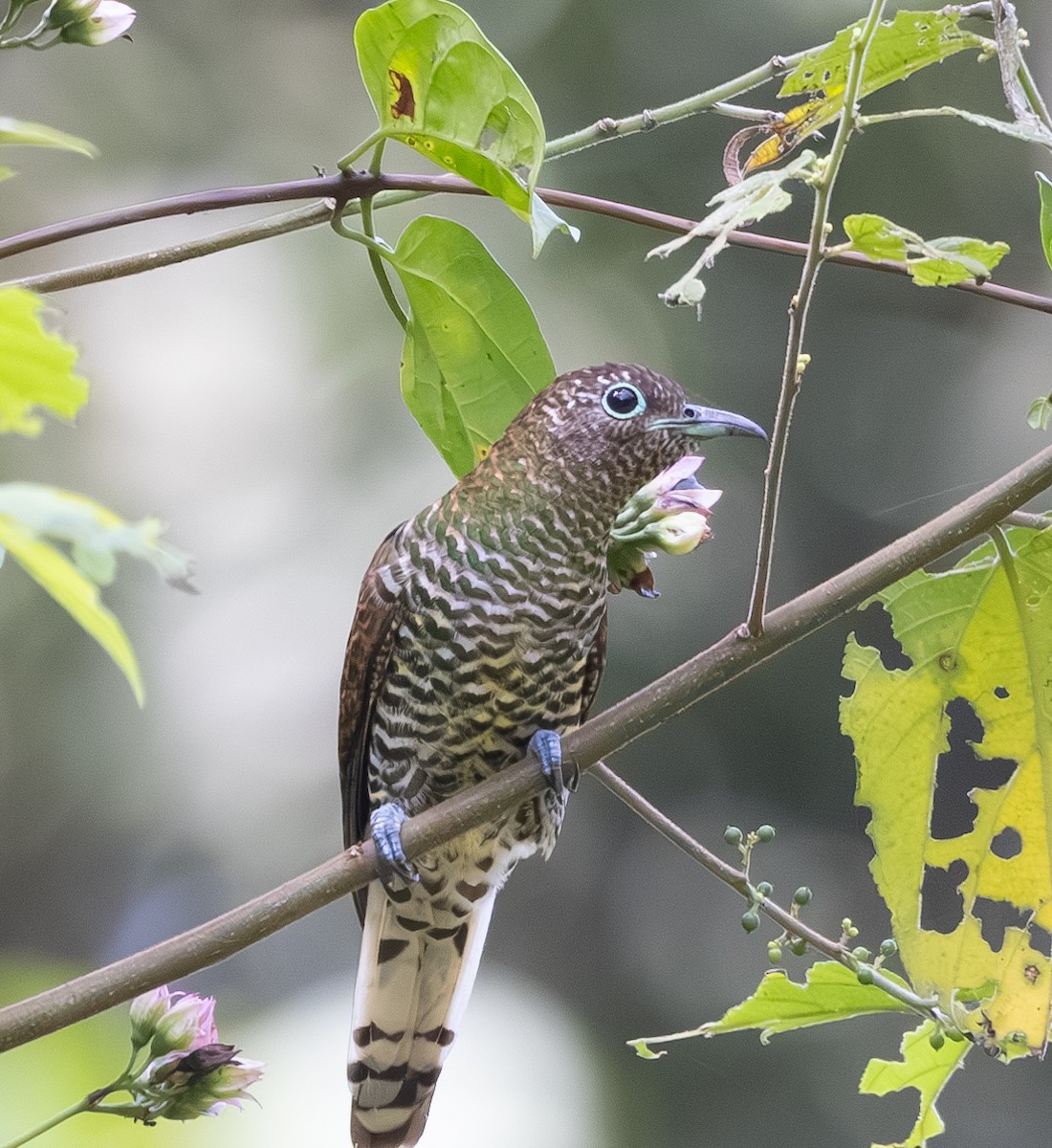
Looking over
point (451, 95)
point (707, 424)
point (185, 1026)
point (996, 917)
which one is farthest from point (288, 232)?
point (996, 917)

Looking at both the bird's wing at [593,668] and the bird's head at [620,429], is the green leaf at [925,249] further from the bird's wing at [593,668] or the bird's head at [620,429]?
the bird's wing at [593,668]

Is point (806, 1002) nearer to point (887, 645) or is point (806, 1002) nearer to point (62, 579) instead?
point (887, 645)

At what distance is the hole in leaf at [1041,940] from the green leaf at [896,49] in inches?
27.2

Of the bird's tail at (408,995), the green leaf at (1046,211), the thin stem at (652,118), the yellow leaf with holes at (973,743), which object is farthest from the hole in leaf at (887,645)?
the bird's tail at (408,995)

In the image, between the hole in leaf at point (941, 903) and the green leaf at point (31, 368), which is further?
the hole in leaf at point (941, 903)

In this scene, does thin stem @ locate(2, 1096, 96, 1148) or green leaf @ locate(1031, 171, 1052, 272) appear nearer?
thin stem @ locate(2, 1096, 96, 1148)

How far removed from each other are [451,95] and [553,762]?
0.58 meters

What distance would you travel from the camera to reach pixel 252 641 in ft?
9.18

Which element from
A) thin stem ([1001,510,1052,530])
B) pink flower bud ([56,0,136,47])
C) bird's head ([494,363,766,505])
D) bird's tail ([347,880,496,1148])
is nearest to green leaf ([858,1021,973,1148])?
thin stem ([1001,510,1052,530])

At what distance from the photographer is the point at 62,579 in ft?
1.24

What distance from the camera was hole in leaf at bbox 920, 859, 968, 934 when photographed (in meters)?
1.27

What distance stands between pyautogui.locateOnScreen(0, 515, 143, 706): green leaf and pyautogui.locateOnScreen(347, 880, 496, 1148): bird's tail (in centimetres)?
143

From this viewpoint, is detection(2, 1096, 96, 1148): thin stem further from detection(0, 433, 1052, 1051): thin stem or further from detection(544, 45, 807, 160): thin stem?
detection(544, 45, 807, 160): thin stem

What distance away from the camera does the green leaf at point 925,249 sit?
75 centimetres
